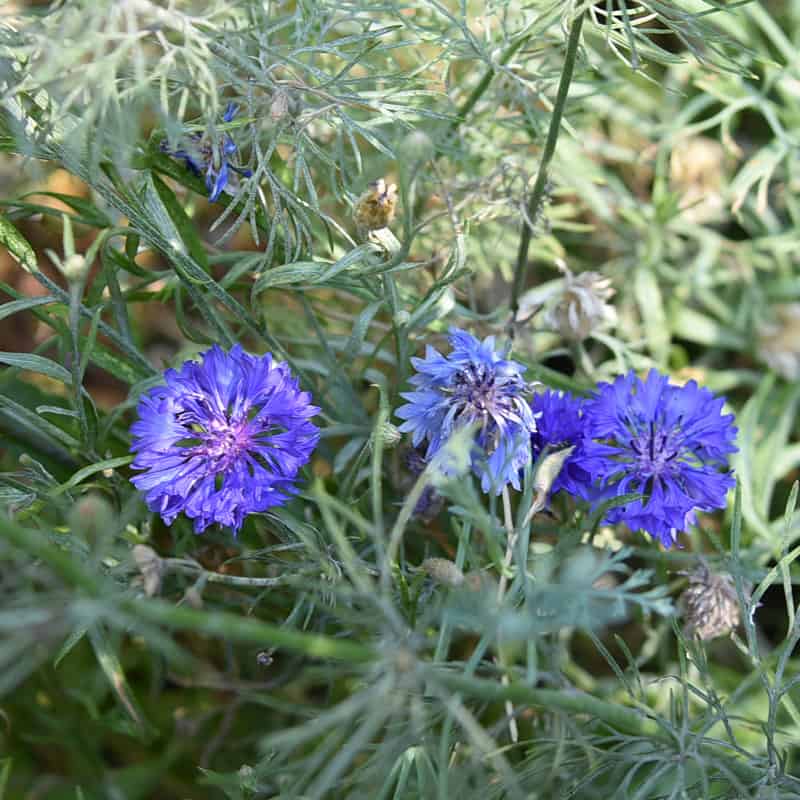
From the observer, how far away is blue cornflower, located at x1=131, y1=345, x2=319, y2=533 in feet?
2.11

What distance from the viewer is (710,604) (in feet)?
2.47

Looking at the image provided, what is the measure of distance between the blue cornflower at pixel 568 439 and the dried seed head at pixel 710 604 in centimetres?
15

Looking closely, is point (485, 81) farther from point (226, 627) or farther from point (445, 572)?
point (226, 627)

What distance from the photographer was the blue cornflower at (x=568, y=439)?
69 cm

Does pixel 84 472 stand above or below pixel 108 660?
above

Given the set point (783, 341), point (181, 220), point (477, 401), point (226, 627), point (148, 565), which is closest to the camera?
point (226, 627)

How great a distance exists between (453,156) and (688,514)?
42 centimetres

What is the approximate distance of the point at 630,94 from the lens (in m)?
1.15

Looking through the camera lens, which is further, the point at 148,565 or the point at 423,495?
the point at 423,495

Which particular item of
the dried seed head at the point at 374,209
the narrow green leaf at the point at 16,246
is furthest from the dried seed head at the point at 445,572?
the narrow green leaf at the point at 16,246

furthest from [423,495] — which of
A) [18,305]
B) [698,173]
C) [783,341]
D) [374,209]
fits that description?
[698,173]

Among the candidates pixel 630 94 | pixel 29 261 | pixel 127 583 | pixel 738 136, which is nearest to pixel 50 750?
pixel 127 583

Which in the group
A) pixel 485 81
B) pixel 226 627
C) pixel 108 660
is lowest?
pixel 108 660

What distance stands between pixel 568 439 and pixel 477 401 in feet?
0.30
